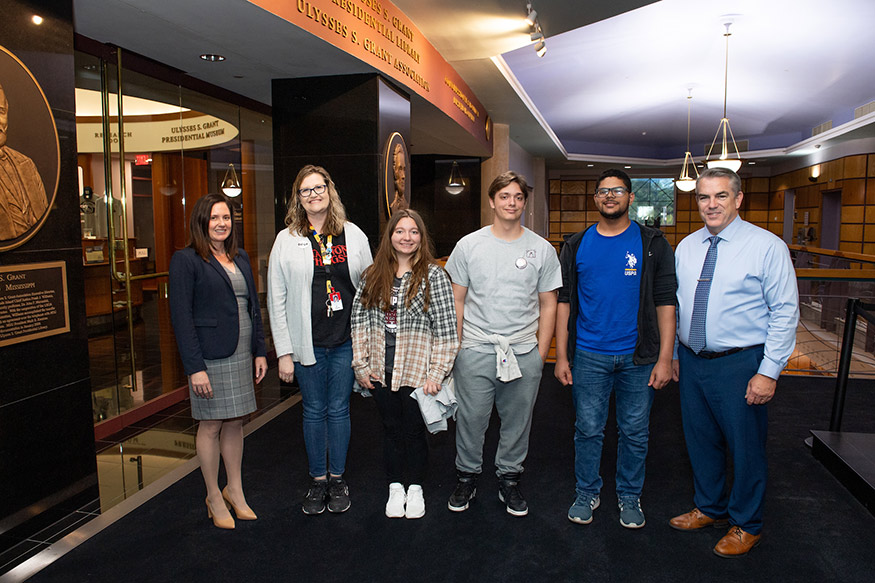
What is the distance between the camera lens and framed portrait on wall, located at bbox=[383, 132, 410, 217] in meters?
5.14

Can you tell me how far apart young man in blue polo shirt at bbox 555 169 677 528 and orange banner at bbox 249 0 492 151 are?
2249 mm

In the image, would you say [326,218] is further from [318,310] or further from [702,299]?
[702,299]

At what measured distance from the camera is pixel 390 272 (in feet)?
9.12

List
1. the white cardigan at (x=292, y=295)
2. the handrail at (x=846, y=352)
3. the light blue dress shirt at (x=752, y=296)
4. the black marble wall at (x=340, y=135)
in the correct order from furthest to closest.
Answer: the black marble wall at (x=340, y=135) → the handrail at (x=846, y=352) → the white cardigan at (x=292, y=295) → the light blue dress shirt at (x=752, y=296)

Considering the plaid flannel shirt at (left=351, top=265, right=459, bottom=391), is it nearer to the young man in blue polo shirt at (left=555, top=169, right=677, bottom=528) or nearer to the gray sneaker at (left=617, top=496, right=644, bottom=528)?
the young man in blue polo shirt at (left=555, top=169, right=677, bottom=528)

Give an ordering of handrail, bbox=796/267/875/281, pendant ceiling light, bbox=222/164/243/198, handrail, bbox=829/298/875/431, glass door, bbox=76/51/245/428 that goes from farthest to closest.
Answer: pendant ceiling light, bbox=222/164/243/198 < handrail, bbox=796/267/875/281 < glass door, bbox=76/51/245/428 < handrail, bbox=829/298/875/431

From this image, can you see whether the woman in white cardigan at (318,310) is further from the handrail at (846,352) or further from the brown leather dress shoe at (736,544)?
the handrail at (846,352)

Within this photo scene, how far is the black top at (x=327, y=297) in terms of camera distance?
286 centimetres

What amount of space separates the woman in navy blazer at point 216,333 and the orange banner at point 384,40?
1.47m

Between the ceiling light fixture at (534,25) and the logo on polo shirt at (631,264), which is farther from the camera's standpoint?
the ceiling light fixture at (534,25)

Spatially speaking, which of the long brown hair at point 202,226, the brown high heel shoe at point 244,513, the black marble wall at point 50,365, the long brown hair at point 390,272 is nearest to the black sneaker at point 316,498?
the brown high heel shoe at point 244,513

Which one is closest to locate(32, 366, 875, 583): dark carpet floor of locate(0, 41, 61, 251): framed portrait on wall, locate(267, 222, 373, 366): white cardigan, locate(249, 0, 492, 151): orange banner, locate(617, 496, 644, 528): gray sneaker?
locate(617, 496, 644, 528): gray sneaker

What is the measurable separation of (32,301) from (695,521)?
127 inches

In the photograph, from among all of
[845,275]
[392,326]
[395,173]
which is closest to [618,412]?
[392,326]
